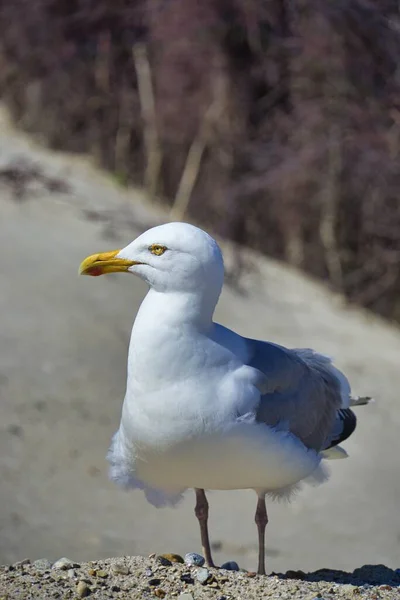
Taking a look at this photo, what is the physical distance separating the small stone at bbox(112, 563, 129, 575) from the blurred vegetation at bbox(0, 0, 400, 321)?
330 inches

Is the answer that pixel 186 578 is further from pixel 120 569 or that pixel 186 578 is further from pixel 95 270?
pixel 95 270

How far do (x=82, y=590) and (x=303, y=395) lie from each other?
1166mm

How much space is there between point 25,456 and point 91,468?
1.48 feet

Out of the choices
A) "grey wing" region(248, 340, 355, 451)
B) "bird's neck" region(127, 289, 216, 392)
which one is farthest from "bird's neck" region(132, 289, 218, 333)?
"grey wing" region(248, 340, 355, 451)

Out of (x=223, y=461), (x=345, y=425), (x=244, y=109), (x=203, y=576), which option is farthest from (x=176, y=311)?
(x=244, y=109)

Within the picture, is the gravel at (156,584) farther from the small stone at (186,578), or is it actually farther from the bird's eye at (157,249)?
the bird's eye at (157,249)

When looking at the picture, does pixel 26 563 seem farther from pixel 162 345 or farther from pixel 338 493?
pixel 338 493

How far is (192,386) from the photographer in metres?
3.50

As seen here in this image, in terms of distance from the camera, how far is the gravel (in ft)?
11.4

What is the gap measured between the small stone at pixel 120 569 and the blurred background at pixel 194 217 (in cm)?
231

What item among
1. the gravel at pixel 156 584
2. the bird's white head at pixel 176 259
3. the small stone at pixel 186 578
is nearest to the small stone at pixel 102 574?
the gravel at pixel 156 584

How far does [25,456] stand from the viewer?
702cm

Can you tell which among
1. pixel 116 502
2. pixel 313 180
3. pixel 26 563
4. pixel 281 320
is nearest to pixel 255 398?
pixel 26 563

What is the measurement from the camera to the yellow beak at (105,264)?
3672 mm
